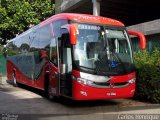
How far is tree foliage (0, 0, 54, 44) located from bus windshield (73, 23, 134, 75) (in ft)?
77.9

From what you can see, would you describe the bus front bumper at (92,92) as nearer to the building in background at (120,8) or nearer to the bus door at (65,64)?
the bus door at (65,64)

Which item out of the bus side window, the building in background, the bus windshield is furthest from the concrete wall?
the bus side window

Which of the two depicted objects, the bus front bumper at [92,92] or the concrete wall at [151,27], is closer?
the bus front bumper at [92,92]

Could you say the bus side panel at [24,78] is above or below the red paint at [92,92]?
below

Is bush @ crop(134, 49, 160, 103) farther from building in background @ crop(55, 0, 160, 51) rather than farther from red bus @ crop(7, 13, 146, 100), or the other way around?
building in background @ crop(55, 0, 160, 51)

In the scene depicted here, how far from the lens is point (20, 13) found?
35156 millimetres

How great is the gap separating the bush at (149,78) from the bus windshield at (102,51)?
4.07ft

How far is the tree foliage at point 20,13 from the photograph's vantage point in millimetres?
35156

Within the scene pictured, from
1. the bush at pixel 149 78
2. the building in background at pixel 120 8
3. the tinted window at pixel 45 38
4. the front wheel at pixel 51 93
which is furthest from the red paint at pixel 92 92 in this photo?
the building in background at pixel 120 8

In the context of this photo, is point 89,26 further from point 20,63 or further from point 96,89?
point 20,63

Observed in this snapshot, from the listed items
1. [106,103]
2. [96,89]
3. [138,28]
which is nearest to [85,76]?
[96,89]

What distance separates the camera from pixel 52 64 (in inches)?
542

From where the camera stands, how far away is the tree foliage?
35.2 m

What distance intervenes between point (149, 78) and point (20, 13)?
23.8 metres
